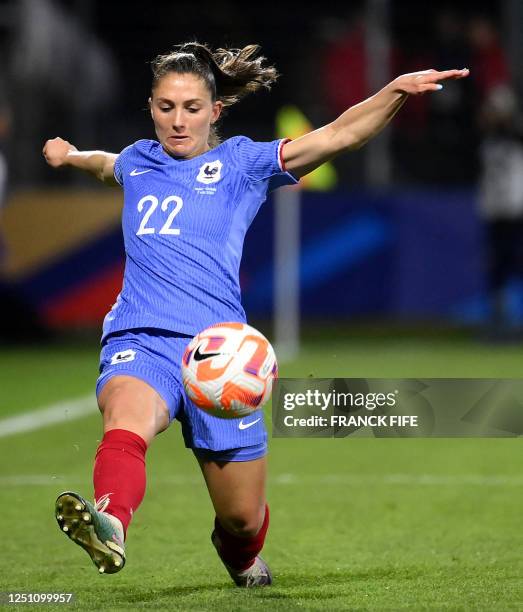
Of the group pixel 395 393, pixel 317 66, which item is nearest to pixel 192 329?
pixel 395 393

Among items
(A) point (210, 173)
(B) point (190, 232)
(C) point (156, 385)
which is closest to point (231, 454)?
(C) point (156, 385)

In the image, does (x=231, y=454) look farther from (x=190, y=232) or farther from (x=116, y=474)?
(x=190, y=232)

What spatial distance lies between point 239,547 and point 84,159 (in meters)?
1.74

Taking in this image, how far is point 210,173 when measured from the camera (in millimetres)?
5543

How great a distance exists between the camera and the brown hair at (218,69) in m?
5.56

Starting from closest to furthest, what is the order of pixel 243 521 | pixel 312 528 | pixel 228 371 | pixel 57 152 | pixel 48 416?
pixel 228 371 < pixel 243 521 < pixel 57 152 < pixel 312 528 < pixel 48 416

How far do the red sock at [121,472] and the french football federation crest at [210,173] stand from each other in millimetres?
1071

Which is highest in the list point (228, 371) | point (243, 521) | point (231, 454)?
point (228, 371)

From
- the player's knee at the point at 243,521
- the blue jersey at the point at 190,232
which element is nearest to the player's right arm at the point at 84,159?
the blue jersey at the point at 190,232

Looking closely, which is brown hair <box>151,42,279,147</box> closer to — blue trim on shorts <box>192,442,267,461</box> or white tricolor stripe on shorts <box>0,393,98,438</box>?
blue trim on shorts <box>192,442,267,461</box>

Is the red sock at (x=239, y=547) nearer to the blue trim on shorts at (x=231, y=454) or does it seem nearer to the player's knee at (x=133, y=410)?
the blue trim on shorts at (x=231, y=454)

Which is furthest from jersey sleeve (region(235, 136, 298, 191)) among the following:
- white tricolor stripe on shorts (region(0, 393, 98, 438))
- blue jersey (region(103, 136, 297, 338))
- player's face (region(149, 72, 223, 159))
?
white tricolor stripe on shorts (region(0, 393, 98, 438))

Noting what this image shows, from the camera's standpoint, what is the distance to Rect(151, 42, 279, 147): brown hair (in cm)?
556

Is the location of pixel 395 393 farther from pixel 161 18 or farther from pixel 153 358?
pixel 161 18
